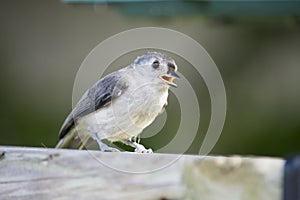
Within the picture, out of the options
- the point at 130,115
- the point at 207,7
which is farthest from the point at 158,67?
the point at 207,7

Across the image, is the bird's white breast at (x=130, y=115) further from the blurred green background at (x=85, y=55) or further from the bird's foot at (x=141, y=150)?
the blurred green background at (x=85, y=55)

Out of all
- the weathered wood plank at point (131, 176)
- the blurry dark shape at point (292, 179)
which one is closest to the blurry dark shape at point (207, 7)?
the weathered wood plank at point (131, 176)

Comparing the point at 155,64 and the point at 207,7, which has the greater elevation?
the point at 207,7

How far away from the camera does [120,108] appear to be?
2.49 meters

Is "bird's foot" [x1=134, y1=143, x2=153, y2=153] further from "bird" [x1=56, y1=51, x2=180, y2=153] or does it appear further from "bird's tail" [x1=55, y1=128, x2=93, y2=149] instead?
"bird's tail" [x1=55, y1=128, x2=93, y2=149]

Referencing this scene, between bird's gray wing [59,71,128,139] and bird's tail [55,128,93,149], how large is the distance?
27 millimetres

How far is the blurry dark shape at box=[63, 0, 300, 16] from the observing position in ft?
12.5

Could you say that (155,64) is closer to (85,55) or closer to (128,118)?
(128,118)

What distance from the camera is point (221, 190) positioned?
1.64 m

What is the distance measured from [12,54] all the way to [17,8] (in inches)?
15.3

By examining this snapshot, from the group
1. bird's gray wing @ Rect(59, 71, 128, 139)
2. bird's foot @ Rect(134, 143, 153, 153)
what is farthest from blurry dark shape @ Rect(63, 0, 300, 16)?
bird's foot @ Rect(134, 143, 153, 153)

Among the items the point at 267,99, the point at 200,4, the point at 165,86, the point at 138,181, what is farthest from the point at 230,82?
the point at 138,181

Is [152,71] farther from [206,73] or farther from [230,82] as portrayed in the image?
[230,82]

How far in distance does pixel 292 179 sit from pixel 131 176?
1.12 ft
